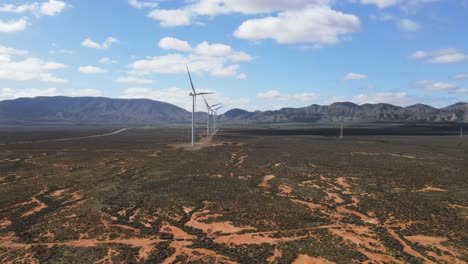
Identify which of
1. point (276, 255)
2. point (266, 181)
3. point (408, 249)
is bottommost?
point (276, 255)

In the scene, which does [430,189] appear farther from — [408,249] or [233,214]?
[233,214]

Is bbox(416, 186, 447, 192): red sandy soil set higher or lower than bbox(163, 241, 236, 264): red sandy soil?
higher

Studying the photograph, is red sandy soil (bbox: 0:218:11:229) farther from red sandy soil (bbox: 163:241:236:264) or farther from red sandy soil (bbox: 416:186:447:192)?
red sandy soil (bbox: 416:186:447:192)

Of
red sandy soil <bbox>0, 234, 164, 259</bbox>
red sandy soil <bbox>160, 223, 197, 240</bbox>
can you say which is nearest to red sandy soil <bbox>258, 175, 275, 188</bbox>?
red sandy soil <bbox>160, 223, 197, 240</bbox>

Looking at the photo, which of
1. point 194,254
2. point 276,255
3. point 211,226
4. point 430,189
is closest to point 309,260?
point 276,255

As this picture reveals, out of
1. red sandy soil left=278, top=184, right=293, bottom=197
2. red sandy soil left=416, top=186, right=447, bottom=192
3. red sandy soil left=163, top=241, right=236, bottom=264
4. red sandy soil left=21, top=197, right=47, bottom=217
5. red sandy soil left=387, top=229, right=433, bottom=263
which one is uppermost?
red sandy soil left=416, top=186, right=447, bottom=192

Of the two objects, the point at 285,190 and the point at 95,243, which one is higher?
the point at 285,190

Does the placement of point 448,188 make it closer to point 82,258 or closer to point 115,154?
point 82,258

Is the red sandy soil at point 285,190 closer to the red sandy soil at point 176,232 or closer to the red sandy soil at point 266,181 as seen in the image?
the red sandy soil at point 266,181

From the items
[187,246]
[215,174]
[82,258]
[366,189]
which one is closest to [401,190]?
[366,189]
